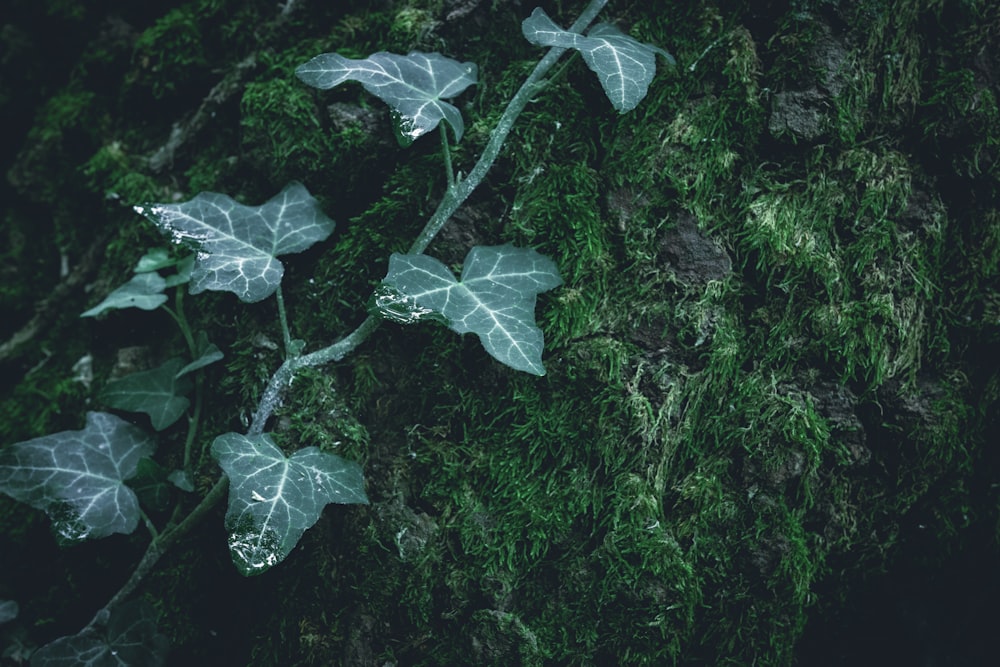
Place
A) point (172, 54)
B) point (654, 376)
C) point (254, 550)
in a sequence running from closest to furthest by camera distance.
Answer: point (254, 550)
point (654, 376)
point (172, 54)

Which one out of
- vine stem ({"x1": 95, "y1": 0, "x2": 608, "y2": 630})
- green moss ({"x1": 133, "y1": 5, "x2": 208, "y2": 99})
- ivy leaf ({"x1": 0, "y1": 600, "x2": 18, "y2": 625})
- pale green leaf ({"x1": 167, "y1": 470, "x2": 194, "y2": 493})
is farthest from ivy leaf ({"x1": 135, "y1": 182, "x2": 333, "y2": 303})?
ivy leaf ({"x1": 0, "y1": 600, "x2": 18, "y2": 625})

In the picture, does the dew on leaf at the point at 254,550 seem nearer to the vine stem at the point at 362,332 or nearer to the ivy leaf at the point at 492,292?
the vine stem at the point at 362,332

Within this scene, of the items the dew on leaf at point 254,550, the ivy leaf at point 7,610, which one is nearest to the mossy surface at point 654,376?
the ivy leaf at point 7,610

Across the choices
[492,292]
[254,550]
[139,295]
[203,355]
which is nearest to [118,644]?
[254,550]

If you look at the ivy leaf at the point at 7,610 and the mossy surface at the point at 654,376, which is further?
the ivy leaf at the point at 7,610

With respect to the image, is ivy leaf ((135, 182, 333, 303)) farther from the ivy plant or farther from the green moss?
the green moss

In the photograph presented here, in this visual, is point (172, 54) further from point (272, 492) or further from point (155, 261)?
point (272, 492)
